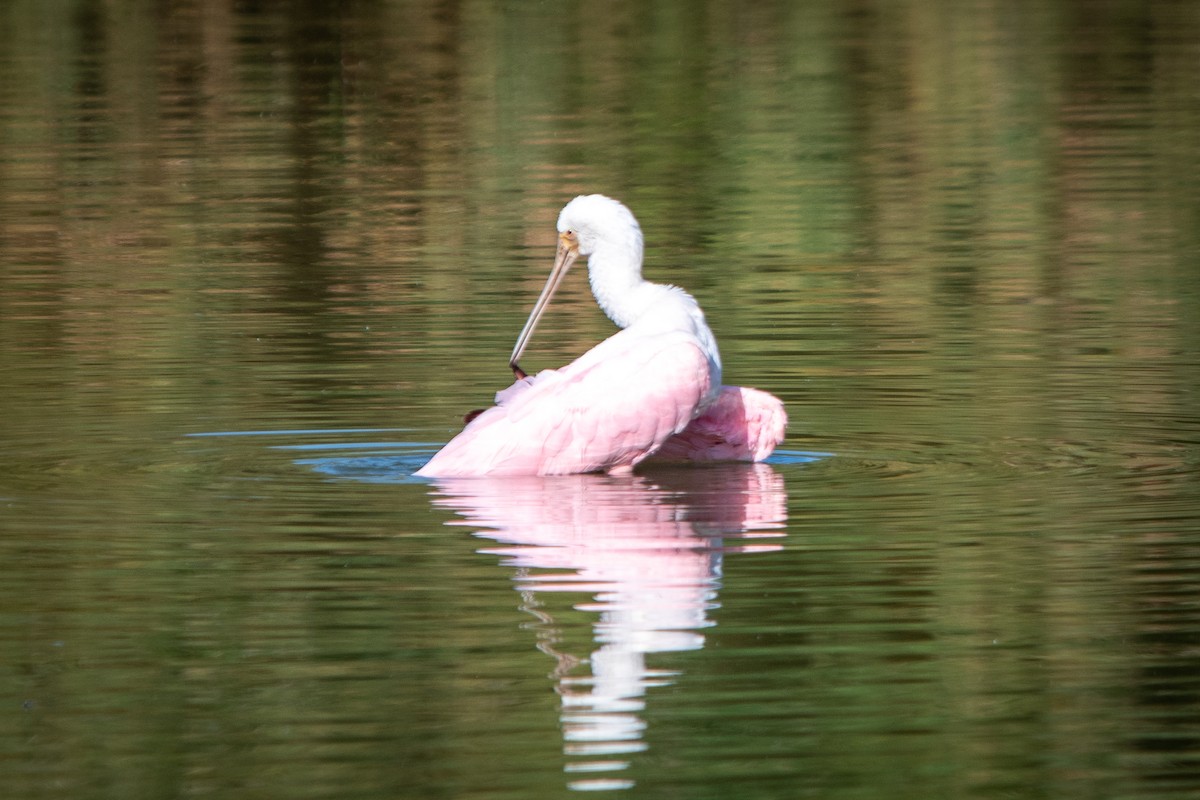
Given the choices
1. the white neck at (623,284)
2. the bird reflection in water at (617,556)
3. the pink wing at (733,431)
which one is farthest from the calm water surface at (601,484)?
the white neck at (623,284)

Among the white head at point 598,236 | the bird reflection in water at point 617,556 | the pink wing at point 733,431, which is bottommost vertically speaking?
the bird reflection in water at point 617,556

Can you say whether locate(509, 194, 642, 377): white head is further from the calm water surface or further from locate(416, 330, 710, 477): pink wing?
the calm water surface

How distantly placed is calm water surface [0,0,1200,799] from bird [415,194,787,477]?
0.56ft

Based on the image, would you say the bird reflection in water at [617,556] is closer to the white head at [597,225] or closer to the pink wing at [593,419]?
the pink wing at [593,419]

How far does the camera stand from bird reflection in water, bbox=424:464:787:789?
7898 mm

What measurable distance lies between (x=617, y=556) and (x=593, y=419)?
176 centimetres

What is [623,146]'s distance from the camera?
2756 cm

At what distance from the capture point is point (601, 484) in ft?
38.6

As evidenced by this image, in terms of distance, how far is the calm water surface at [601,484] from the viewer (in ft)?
25.3

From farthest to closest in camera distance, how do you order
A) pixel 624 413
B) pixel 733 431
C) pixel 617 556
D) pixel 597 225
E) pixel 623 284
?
pixel 597 225 < pixel 623 284 < pixel 733 431 < pixel 624 413 < pixel 617 556

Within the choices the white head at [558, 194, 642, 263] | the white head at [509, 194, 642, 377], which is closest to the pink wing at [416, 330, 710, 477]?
the white head at [509, 194, 642, 377]

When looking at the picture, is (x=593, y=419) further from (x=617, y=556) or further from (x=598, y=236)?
(x=617, y=556)

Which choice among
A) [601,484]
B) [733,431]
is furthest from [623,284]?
[601,484]

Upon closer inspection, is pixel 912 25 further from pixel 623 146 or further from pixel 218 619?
pixel 218 619
